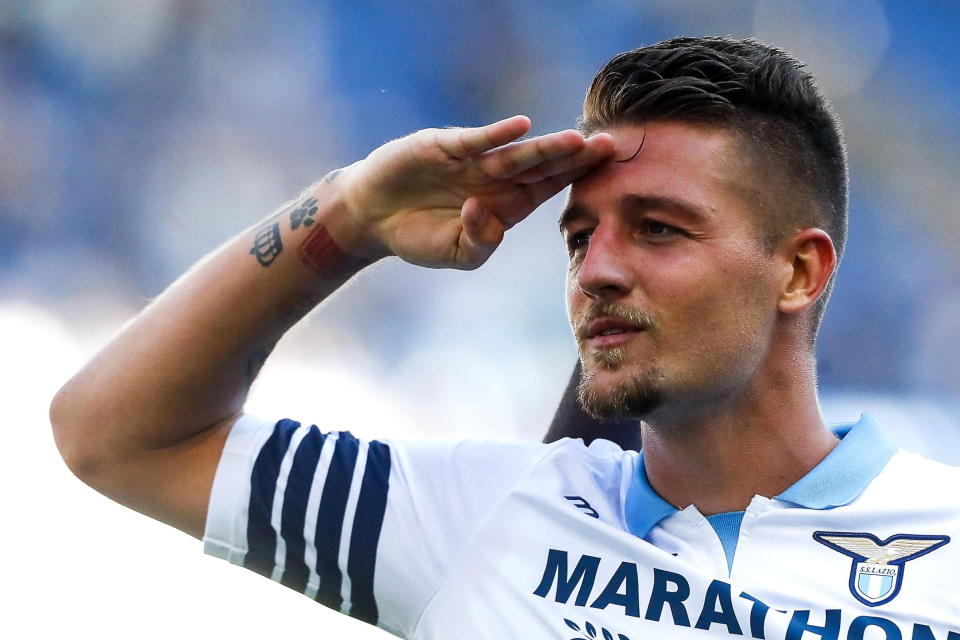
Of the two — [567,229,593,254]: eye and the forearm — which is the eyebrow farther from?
the forearm

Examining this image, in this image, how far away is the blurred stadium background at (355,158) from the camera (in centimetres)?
434

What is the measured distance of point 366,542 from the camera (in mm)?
1688

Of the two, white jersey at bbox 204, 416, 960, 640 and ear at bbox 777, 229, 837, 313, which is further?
ear at bbox 777, 229, 837, 313

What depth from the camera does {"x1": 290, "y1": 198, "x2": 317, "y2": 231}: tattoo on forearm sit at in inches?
67.4

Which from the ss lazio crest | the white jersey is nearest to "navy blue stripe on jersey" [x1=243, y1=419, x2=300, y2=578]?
the white jersey

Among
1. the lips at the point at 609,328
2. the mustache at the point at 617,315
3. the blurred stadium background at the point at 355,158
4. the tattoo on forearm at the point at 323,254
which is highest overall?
the blurred stadium background at the point at 355,158

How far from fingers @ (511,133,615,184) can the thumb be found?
3.0 inches

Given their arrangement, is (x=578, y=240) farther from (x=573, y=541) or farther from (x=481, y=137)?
(x=573, y=541)

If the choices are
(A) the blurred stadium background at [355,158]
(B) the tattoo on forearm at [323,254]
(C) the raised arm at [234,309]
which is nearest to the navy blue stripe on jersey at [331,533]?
(C) the raised arm at [234,309]

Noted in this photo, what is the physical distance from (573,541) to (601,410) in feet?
0.79

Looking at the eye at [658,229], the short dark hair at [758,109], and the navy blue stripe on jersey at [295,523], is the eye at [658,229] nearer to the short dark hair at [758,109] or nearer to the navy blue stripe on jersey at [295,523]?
the short dark hair at [758,109]

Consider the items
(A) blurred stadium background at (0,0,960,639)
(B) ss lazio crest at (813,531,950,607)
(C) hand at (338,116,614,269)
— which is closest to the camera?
(B) ss lazio crest at (813,531,950,607)

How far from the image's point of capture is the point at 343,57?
5.09 meters

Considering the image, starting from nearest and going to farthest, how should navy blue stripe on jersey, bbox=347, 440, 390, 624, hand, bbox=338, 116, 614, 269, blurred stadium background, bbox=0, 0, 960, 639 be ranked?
hand, bbox=338, 116, 614, 269
navy blue stripe on jersey, bbox=347, 440, 390, 624
blurred stadium background, bbox=0, 0, 960, 639
